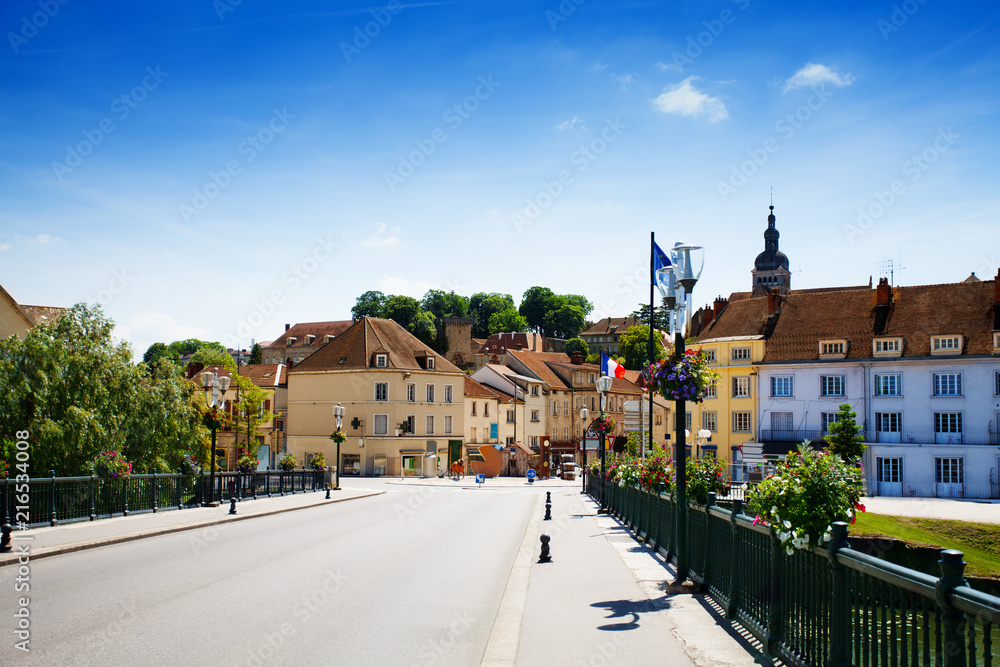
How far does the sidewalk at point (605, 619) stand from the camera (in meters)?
7.38

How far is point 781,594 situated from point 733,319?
180 ft

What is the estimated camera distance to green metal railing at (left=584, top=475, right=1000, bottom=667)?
3965 millimetres

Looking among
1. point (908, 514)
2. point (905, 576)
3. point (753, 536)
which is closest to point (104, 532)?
point (753, 536)

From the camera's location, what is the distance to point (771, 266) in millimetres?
136375

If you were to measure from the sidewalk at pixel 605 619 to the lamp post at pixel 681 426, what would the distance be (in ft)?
1.85

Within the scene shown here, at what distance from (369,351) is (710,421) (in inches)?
1097

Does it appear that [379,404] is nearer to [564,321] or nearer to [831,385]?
[831,385]

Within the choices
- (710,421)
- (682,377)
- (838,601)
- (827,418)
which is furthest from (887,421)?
(838,601)

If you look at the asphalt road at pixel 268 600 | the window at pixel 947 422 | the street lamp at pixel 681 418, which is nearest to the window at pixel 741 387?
the window at pixel 947 422

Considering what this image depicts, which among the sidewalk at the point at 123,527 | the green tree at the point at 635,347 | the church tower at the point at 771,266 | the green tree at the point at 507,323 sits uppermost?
the church tower at the point at 771,266

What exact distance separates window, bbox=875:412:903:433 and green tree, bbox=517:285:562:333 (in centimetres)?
10457

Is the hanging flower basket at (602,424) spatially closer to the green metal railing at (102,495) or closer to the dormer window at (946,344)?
the green metal railing at (102,495)

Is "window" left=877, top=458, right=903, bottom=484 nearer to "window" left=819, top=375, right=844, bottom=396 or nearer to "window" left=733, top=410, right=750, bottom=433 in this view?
"window" left=819, top=375, right=844, bottom=396

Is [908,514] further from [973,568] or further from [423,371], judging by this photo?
[423,371]
